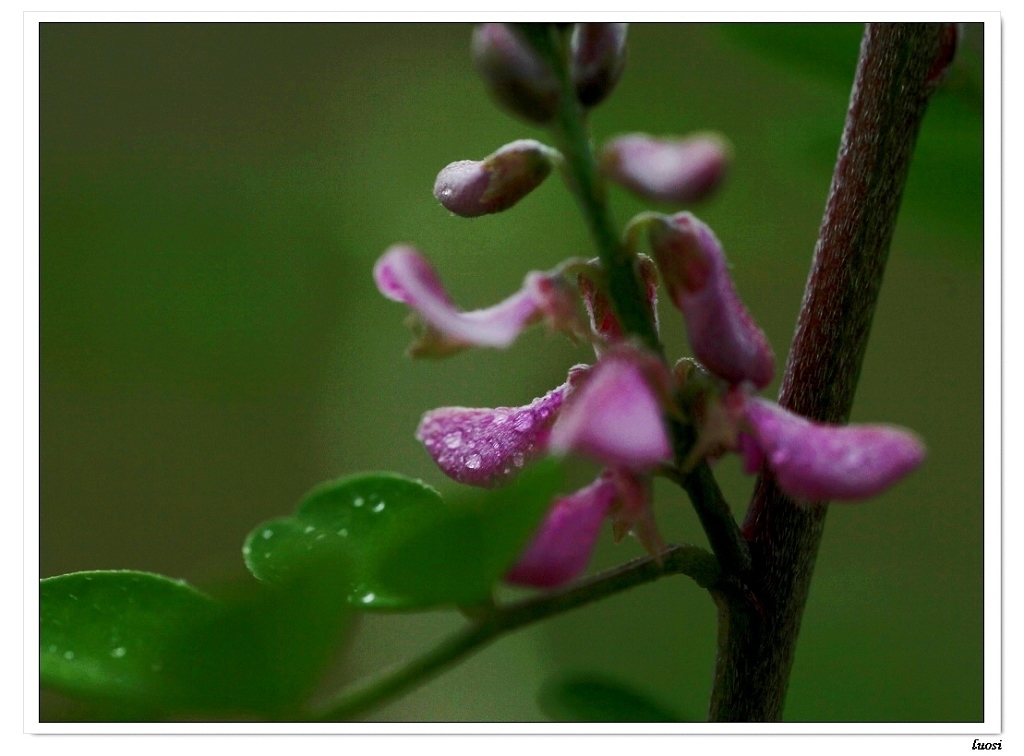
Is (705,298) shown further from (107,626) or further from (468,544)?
(107,626)

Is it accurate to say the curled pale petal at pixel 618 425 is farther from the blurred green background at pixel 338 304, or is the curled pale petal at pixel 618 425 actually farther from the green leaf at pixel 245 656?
the blurred green background at pixel 338 304

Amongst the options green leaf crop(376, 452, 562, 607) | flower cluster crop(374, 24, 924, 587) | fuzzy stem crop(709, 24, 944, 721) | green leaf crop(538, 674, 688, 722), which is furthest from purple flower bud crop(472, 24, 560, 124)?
green leaf crop(538, 674, 688, 722)

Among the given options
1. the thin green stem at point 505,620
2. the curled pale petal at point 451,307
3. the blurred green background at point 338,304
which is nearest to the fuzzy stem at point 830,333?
the thin green stem at point 505,620

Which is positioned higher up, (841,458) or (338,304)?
(338,304)

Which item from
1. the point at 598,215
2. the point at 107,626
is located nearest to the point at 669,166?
the point at 598,215
